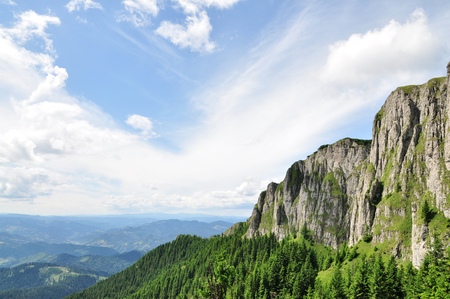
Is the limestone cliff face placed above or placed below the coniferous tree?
above

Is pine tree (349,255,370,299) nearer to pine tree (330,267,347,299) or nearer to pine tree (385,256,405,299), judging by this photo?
pine tree (330,267,347,299)

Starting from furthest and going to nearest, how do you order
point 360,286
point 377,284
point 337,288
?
1. point 337,288
2. point 360,286
3. point 377,284

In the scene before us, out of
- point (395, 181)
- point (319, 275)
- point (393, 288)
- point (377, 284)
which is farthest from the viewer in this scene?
point (395, 181)

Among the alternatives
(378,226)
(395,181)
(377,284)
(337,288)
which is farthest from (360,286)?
(395,181)

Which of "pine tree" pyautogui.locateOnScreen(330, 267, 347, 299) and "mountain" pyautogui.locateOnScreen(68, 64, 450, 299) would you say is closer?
"mountain" pyautogui.locateOnScreen(68, 64, 450, 299)

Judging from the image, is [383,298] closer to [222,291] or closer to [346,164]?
[222,291]

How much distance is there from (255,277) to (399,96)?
475ft

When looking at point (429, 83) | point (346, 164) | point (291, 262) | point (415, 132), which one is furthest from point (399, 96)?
point (291, 262)

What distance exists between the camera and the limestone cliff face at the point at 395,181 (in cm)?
10862

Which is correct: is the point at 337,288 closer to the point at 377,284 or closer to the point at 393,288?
the point at 377,284

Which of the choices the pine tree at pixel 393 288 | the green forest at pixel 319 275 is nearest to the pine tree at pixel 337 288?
the green forest at pixel 319 275

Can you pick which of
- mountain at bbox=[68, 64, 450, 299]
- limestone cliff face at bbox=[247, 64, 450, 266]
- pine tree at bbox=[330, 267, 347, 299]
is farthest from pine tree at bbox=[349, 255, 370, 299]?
limestone cliff face at bbox=[247, 64, 450, 266]

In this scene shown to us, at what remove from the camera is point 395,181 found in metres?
135

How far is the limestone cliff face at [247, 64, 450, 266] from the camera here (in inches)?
4277
